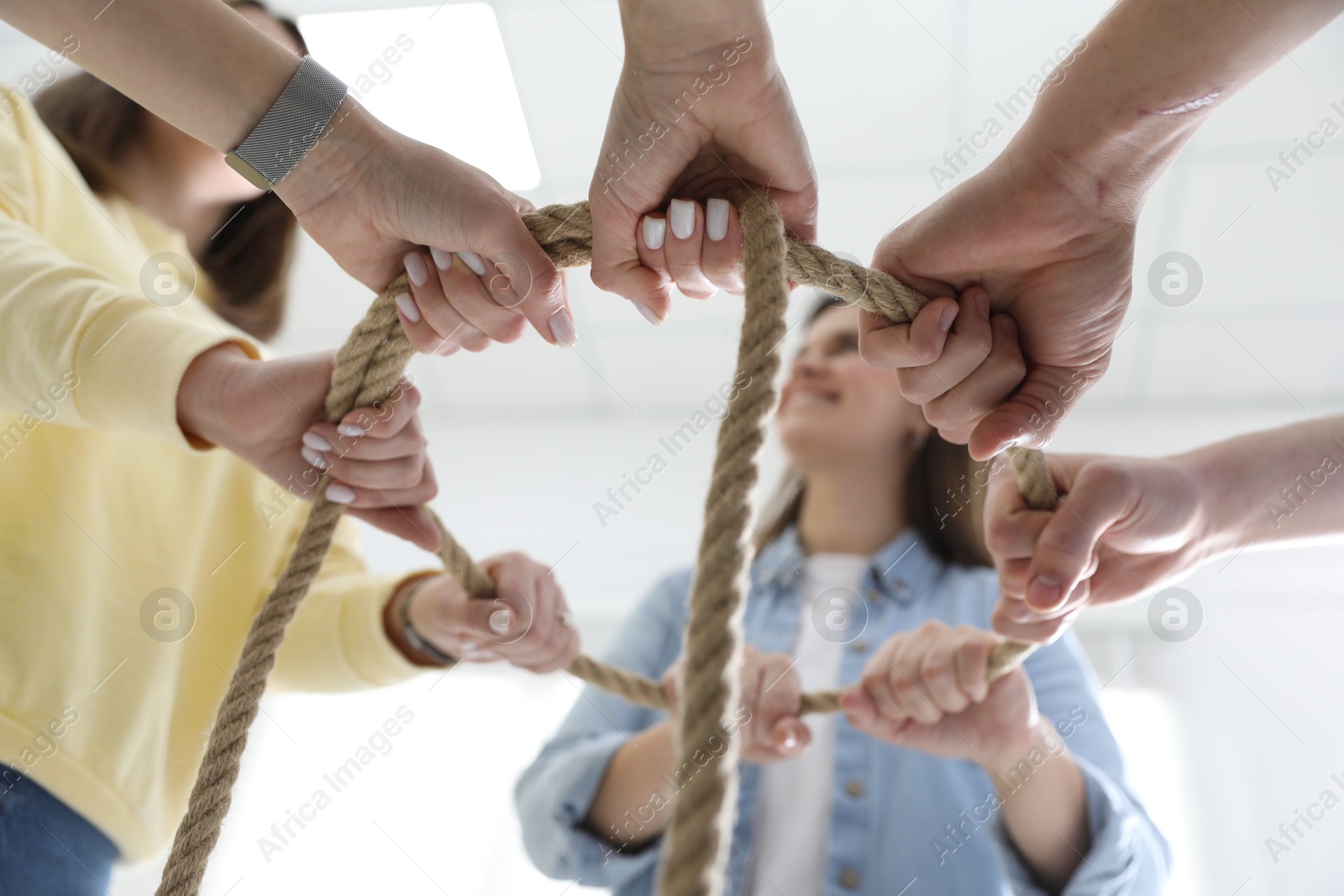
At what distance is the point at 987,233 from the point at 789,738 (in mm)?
380

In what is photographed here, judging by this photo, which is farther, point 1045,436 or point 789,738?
point 789,738

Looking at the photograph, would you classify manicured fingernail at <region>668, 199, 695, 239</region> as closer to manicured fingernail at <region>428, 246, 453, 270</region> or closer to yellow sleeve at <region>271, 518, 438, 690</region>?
manicured fingernail at <region>428, 246, 453, 270</region>

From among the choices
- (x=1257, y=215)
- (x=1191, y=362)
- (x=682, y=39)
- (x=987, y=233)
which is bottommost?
(x=1191, y=362)

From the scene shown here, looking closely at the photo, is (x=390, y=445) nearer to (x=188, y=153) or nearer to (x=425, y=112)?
(x=188, y=153)

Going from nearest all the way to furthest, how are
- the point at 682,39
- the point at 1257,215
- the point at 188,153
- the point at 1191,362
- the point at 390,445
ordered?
the point at 682,39, the point at 390,445, the point at 188,153, the point at 1257,215, the point at 1191,362

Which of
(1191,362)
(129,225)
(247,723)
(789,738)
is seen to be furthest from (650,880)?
(1191,362)

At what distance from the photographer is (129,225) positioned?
0.68 meters

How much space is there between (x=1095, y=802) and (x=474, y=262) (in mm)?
591

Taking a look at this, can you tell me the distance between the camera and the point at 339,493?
1.47ft

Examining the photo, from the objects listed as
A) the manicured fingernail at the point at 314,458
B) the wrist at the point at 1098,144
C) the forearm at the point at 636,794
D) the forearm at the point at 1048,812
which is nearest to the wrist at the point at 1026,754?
the forearm at the point at 1048,812

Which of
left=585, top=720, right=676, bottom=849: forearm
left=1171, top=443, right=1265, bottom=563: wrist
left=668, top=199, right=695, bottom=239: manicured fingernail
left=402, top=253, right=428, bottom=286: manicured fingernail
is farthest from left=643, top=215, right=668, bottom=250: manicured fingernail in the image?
left=585, top=720, right=676, bottom=849: forearm

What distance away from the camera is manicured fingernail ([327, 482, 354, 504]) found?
44cm

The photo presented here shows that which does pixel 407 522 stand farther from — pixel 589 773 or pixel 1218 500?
pixel 1218 500

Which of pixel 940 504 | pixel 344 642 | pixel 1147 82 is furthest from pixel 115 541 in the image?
pixel 940 504
